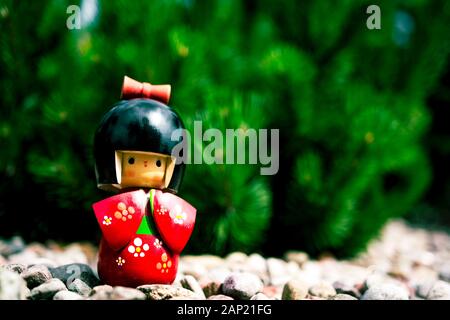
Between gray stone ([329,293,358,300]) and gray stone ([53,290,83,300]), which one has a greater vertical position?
gray stone ([53,290,83,300])

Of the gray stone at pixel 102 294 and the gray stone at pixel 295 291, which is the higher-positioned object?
the gray stone at pixel 102 294

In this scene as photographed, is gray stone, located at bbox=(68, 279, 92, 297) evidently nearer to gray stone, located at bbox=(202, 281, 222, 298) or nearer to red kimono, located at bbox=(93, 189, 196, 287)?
red kimono, located at bbox=(93, 189, 196, 287)

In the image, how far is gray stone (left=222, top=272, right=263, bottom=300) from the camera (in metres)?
1.10

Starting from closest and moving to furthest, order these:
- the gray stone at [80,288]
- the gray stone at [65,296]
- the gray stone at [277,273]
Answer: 1. the gray stone at [65,296]
2. the gray stone at [80,288]
3. the gray stone at [277,273]

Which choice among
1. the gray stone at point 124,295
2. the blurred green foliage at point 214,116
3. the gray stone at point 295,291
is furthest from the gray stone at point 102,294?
the blurred green foliage at point 214,116

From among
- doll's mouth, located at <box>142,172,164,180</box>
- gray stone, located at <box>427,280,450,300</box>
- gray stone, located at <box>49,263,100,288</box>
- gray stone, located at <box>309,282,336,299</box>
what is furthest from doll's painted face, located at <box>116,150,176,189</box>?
gray stone, located at <box>427,280,450,300</box>

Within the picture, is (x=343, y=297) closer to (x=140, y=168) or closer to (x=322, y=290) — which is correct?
(x=322, y=290)

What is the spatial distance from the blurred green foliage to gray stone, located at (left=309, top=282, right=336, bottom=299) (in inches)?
18.6

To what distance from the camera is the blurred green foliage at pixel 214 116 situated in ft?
5.58

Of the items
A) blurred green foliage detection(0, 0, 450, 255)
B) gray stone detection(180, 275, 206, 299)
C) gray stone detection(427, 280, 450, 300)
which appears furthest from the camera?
blurred green foliage detection(0, 0, 450, 255)

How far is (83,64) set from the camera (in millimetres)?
1972

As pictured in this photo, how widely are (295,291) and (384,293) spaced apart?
196 millimetres

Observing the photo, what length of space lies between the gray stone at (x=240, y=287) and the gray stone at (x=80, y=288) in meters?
0.29

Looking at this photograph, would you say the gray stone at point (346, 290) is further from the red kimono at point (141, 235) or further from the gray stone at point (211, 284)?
the red kimono at point (141, 235)
